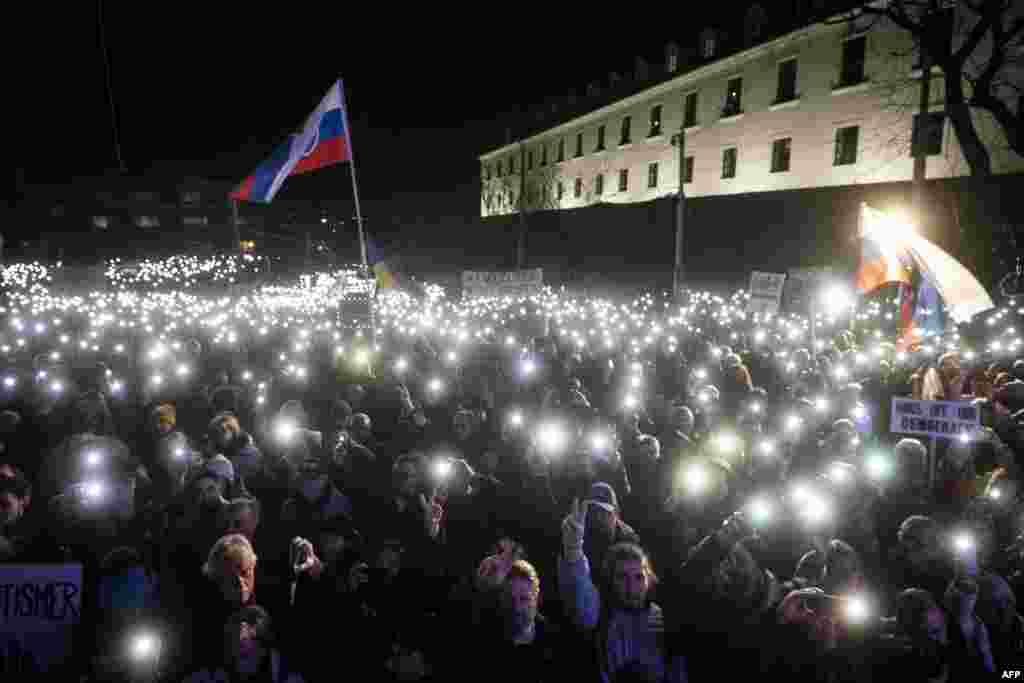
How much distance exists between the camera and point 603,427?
750 centimetres

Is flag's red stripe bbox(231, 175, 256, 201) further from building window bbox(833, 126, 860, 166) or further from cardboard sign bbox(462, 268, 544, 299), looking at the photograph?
building window bbox(833, 126, 860, 166)

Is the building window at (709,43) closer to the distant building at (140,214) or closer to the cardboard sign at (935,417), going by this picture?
the cardboard sign at (935,417)

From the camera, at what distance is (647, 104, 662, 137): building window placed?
1390 inches

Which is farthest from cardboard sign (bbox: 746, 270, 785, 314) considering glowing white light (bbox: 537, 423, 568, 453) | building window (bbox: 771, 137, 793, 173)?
building window (bbox: 771, 137, 793, 173)

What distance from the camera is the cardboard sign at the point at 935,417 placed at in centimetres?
622

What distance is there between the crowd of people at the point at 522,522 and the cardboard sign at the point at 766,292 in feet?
6.87

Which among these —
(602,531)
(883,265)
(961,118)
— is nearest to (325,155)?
(602,531)

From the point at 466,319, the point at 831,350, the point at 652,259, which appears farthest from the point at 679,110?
the point at 831,350

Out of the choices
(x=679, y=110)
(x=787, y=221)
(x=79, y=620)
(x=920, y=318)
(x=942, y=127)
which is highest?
(x=679, y=110)

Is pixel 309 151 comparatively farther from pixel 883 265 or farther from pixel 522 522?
pixel 883 265

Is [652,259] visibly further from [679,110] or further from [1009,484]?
→ [1009,484]

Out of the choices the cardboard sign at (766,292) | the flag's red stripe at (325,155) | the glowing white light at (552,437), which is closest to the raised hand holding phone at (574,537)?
the glowing white light at (552,437)

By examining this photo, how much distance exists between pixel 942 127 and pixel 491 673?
23035mm

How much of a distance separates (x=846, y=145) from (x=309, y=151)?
2038 centimetres
